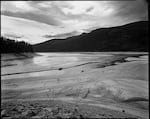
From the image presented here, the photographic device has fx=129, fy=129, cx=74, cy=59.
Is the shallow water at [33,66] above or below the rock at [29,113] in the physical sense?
below

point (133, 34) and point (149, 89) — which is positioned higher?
point (133, 34)

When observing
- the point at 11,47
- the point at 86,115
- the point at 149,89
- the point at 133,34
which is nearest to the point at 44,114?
the point at 86,115

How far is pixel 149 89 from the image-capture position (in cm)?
723

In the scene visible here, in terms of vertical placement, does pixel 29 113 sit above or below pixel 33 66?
above

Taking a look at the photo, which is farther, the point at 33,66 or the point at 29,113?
the point at 33,66

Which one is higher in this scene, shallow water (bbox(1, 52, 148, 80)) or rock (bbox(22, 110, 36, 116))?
rock (bbox(22, 110, 36, 116))

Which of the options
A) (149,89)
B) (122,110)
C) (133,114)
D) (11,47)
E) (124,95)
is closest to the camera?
(133,114)

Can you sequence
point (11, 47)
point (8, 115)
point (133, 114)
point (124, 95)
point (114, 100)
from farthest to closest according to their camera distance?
point (11, 47), point (124, 95), point (114, 100), point (133, 114), point (8, 115)

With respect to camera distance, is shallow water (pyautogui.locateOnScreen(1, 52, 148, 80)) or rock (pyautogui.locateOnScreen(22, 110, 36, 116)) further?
shallow water (pyautogui.locateOnScreen(1, 52, 148, 80))

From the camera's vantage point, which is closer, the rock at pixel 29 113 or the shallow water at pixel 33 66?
the rock at pixel 29 113

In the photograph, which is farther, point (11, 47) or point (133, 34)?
point (133, 34)

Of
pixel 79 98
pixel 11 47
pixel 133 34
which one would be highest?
pixel 133 34

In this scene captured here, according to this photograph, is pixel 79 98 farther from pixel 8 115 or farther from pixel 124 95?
pixel 8 115

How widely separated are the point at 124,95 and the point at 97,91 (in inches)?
57.5
